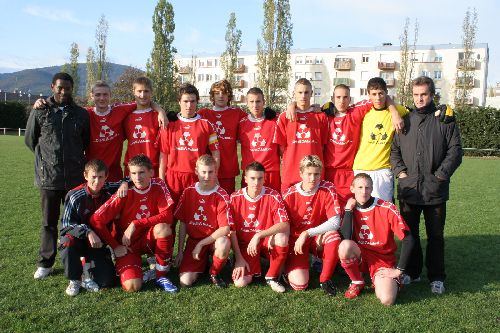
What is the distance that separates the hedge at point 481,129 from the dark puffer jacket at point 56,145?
24674 mm

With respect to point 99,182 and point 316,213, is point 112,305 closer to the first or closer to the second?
point 99,182

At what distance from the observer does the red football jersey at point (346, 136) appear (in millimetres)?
5012

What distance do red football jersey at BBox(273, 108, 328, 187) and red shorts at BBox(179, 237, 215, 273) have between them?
124 cm

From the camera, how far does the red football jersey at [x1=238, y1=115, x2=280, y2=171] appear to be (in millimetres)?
5105

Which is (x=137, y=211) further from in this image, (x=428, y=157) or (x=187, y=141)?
(x=428, y=157)

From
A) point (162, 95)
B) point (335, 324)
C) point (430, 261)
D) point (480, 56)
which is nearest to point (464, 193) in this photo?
point (430, 261)

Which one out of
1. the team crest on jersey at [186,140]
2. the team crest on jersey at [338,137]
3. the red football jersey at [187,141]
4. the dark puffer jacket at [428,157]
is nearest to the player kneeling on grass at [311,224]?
the team crest on jersey at [338,137]

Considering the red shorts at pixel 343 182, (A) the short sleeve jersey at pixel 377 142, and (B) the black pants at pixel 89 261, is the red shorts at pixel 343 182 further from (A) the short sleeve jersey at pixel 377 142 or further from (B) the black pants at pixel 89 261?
(B) the black pants at pixel 89 261

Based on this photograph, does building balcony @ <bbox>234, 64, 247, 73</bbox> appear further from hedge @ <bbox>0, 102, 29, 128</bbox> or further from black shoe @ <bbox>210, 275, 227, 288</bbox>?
black shoe @ <bbox>210, 275, 227, 288</bbox>

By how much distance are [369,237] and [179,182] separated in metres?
2.14

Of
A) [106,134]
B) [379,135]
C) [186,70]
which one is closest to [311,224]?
[379,135]

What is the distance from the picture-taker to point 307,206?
15.1ft

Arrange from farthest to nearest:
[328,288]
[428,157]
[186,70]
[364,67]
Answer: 1. [186,70]
2. [364,67]
3. [428,157]
4. [328,288]

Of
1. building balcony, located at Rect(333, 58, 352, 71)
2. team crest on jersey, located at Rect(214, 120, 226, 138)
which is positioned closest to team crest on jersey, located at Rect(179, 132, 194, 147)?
team crest on jersey, located at Rect(214, 120, 226, 138)
